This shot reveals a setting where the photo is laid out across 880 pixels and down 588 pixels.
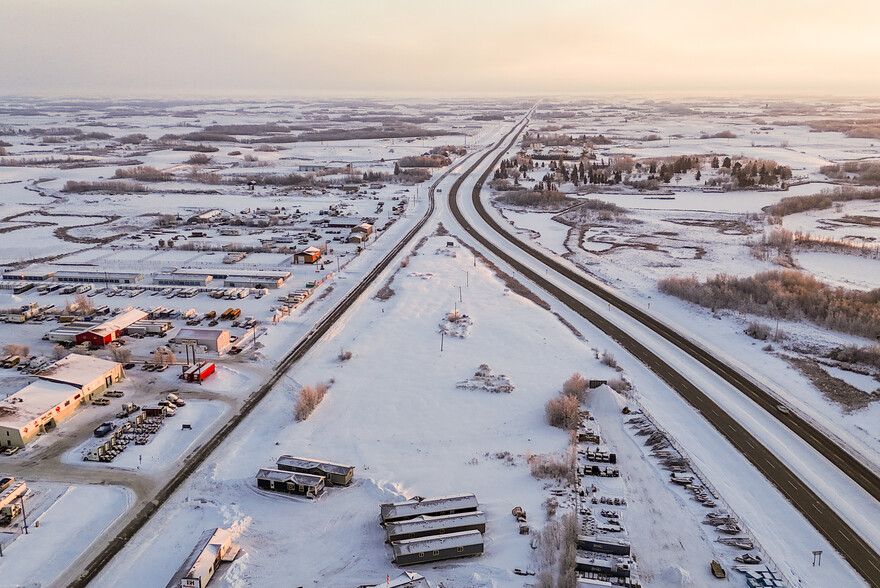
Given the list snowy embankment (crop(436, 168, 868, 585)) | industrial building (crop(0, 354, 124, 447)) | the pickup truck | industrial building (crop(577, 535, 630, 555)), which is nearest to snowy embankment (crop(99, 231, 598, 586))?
industrial building (crop(577, 535, 630, 555))

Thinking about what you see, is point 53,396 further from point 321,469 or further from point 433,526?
point 433,526

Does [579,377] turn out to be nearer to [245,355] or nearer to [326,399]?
[326,399]

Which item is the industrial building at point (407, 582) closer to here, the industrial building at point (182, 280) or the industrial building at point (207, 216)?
the industrial building at point (182, 280)

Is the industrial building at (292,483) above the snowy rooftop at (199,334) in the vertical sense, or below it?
below

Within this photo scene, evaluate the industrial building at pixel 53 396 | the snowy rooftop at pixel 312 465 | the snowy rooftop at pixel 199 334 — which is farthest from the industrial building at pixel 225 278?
the snowy rooftop at pixel 312 465

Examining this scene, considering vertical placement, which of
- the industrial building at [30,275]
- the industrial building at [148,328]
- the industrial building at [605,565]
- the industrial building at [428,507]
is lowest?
the industrial building at [605,565]

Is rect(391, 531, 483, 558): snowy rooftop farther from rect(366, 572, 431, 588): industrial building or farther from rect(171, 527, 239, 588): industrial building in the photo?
rect(171, 527, 239, 588): industrial building
